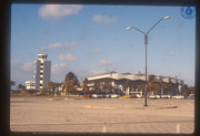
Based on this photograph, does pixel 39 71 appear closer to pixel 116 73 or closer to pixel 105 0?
pixel 116 73

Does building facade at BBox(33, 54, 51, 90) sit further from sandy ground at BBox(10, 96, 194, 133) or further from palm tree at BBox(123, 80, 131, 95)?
sandy ground at BBox(10, 96, 194, 133)

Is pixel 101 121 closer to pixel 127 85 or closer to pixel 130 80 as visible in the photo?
pixel 127 85

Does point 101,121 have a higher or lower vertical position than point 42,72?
lower

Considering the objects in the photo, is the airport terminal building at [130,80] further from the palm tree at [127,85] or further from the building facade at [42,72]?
the building facade at [42,72]

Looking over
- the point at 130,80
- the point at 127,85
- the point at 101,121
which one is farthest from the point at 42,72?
the point at 101,121

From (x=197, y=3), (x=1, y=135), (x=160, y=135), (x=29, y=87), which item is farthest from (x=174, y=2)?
(x=29, y=87)

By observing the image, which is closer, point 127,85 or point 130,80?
point 127,85

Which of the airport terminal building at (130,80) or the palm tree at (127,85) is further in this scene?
the airport terminal building at (130,80)

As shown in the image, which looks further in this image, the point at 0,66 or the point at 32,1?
the point at 32,1

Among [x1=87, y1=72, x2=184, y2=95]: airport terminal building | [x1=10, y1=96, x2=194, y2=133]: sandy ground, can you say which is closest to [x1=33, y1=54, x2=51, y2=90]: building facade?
[x1=87, y1=72, x2=184, y2=95]: airport terminal building

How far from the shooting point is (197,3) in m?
5.93

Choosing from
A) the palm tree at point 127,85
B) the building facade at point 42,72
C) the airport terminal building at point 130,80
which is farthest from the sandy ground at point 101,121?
the building facade at point 42,72

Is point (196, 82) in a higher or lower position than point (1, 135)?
higher

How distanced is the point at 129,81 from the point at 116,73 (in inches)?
337
